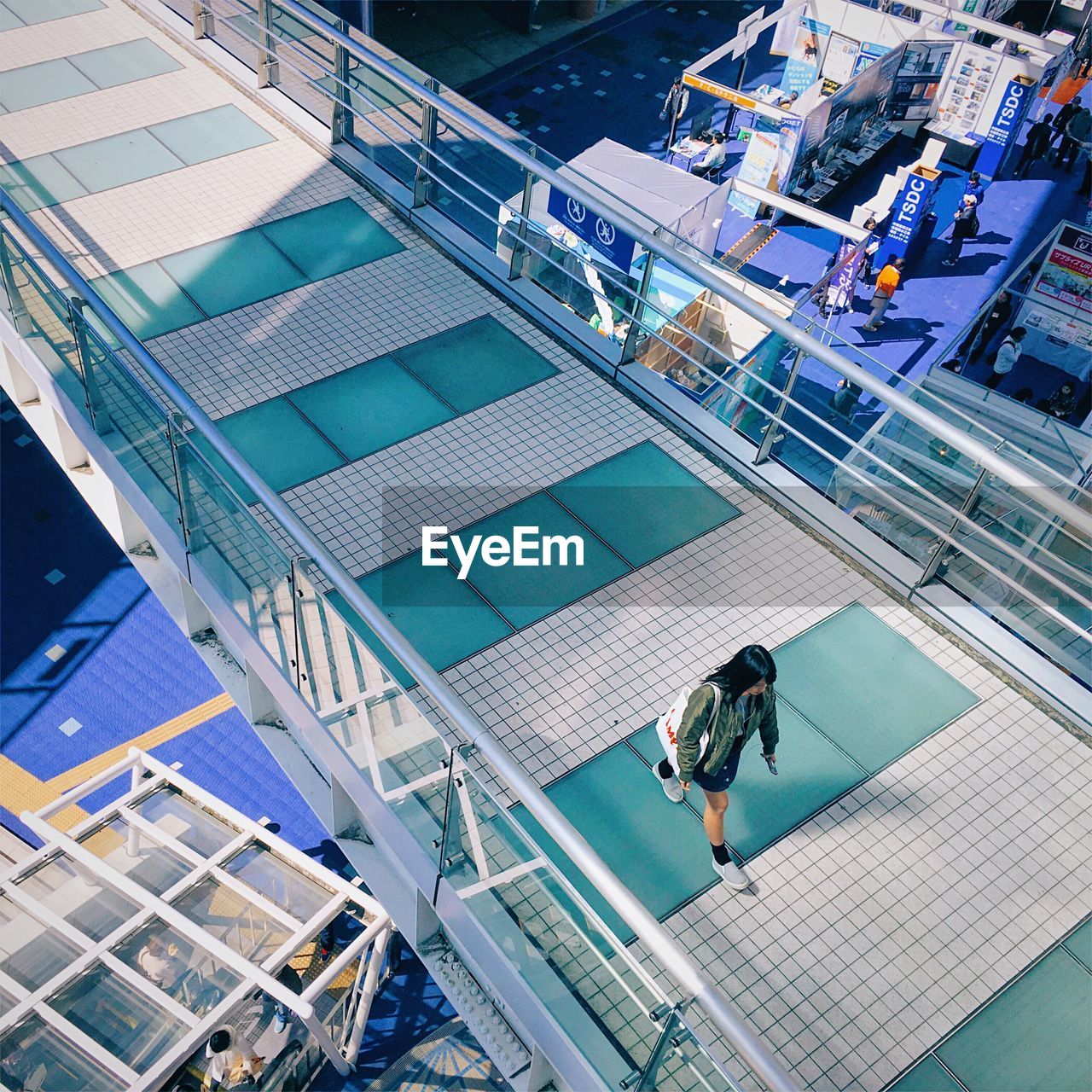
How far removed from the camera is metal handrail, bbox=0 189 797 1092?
2.86m

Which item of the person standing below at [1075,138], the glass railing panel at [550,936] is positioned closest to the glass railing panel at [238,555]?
the glass railing panel at [550,936]

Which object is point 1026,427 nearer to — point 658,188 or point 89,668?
point 658,188

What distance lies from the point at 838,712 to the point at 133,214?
5.47 meters

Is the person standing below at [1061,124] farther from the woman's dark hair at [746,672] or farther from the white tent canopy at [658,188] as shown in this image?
the woman's dark hair at [746,672]

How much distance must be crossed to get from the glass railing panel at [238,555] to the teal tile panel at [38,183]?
3.57m

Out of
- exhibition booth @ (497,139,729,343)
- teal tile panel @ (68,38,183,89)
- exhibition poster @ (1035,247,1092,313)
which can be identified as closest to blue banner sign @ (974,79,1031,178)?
exhibition poster @ (1035,247,1092,313)

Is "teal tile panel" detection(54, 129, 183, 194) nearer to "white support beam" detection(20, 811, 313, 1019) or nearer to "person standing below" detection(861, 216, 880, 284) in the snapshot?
"white support beam" detection(20, 811, 313, 1019)

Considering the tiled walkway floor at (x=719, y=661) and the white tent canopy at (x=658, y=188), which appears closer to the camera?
the tiled walkway floor at (x=719, y=661)

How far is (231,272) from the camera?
6.71m

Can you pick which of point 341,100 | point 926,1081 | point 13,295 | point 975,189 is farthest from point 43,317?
point 975,189

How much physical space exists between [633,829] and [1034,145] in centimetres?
1926

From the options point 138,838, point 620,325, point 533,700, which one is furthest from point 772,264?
point 533,700

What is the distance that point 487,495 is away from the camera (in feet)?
18.0

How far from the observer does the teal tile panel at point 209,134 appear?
7.72 meters
